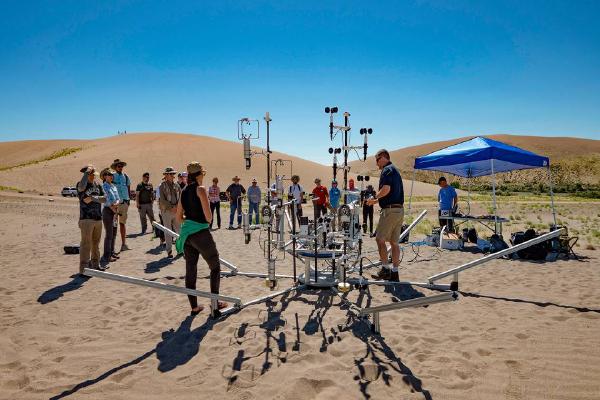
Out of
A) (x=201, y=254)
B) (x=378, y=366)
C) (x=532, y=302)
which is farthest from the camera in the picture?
(x=532, y=302)

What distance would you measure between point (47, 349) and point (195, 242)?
205 cm

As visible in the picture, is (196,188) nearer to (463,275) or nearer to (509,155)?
(463,275)

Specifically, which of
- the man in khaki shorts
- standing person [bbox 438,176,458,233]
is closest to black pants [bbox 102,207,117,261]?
the man in khaki shorts

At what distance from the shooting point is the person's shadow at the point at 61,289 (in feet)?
19.2

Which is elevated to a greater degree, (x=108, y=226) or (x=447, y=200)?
(x=447, y=200)

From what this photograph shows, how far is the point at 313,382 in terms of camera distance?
3.49m

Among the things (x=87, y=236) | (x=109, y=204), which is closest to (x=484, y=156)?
(x=109, y=204)

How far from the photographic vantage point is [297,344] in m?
4.26

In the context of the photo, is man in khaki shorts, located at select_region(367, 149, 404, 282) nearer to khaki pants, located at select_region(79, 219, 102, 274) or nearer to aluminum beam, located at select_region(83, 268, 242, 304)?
aluminum beam, located at select_region(83, 268, 242, 304)

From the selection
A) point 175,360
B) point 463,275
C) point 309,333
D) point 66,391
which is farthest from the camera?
point 463,275

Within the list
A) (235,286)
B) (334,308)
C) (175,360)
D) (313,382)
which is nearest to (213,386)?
(175,360)

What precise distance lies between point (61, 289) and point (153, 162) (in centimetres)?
5964

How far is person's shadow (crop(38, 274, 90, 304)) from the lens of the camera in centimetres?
584

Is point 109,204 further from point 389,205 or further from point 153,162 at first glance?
point 153,162
